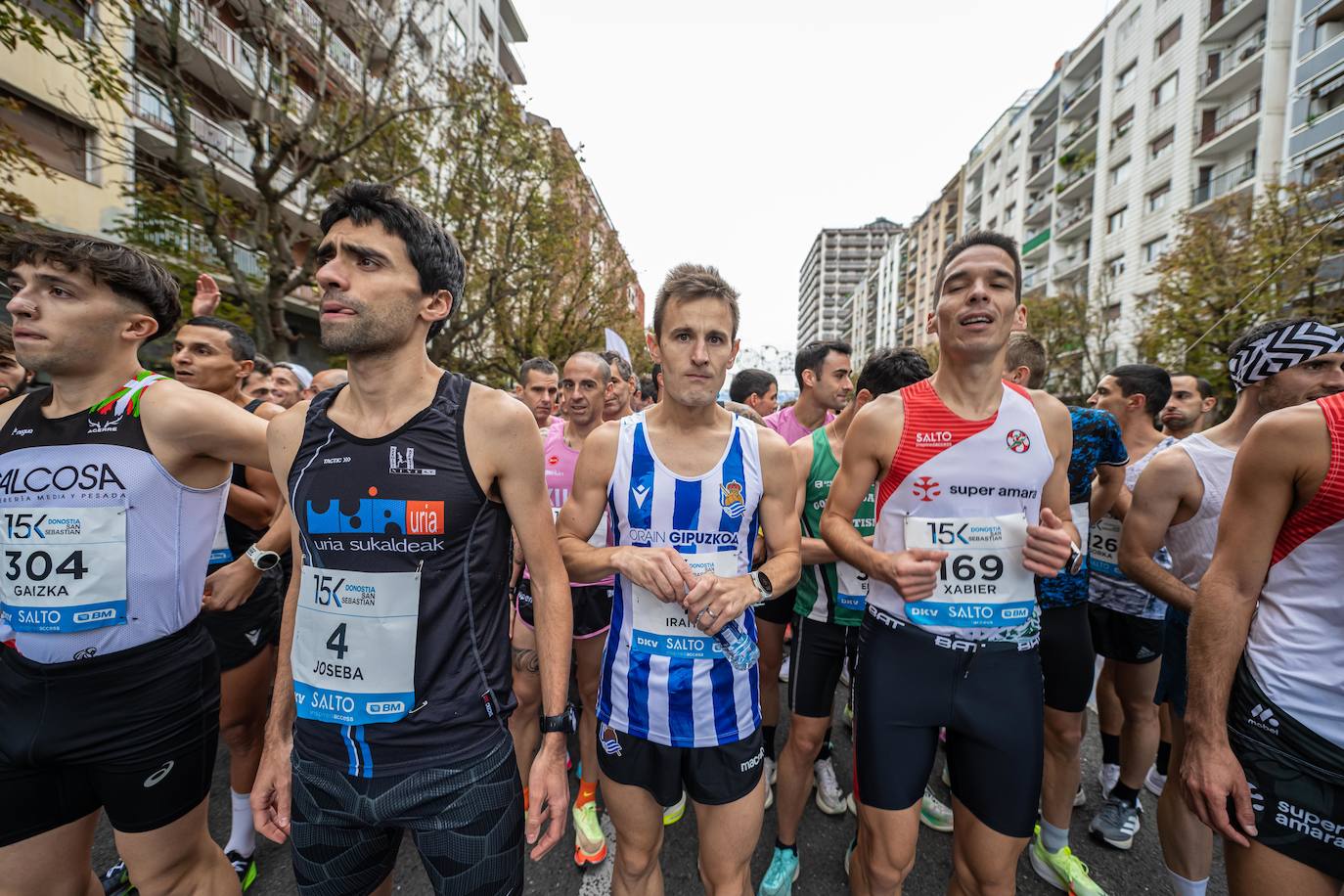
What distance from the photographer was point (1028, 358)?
364 cm

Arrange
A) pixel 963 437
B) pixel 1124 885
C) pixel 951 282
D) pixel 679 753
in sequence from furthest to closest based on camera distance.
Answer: pixel 1124 885 → pixel 951 282 → pixel 963 437 → pixel 679 753

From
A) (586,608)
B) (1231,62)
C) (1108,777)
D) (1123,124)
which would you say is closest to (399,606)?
(586,608)

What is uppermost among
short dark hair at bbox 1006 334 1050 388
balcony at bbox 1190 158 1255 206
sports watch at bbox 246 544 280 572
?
balcony at bbox 1190 158 1255 206

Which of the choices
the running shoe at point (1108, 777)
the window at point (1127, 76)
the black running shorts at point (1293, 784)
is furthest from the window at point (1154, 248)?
the black running shorts at point (1293, 784)

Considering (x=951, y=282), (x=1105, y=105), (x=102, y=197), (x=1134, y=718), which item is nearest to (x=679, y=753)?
(x=951, y=282)

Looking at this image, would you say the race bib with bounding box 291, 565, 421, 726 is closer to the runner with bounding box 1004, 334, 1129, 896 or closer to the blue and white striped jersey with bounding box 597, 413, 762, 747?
the blue and white striped jersey with bounding box 597, 413, 762, 747

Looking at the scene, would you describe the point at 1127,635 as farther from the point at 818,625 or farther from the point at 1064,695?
the point at 818,625

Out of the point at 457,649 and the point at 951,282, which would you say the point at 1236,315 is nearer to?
the point at 951,282

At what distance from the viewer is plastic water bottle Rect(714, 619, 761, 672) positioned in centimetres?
200

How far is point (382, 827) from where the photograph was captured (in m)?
1.65

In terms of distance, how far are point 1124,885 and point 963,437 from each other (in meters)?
2.46

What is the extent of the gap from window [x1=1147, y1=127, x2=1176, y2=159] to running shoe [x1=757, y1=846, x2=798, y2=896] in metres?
36.4

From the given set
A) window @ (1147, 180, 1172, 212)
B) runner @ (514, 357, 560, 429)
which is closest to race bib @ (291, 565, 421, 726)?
runner @ (514, 357, 560, 429)

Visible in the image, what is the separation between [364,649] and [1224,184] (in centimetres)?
3524
